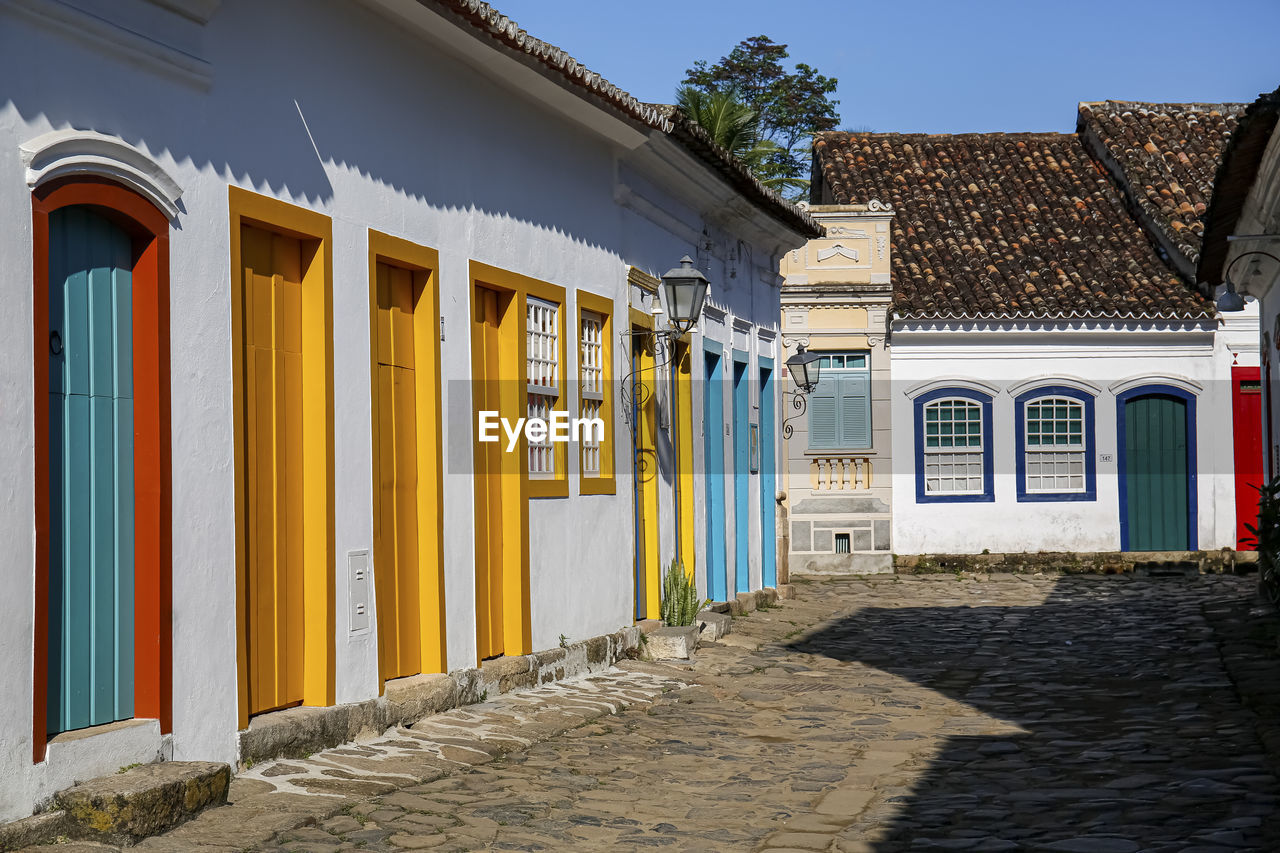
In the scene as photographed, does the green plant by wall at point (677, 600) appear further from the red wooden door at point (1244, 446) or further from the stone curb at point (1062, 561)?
the red wooden door at point (1244, 446)

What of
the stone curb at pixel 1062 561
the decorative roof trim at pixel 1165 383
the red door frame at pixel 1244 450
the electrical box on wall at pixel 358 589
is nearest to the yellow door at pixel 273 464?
the electrical box on wall at pixel 358 589

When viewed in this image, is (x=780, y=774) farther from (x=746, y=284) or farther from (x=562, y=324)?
(x=746, y=284)

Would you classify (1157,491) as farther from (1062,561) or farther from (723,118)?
(723,118)

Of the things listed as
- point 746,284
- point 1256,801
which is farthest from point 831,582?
point 1256,801

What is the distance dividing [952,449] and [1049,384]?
179 centimetres

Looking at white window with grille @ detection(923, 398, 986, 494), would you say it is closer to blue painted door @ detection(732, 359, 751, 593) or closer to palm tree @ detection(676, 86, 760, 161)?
palm tree @ detection(676, 86, 760, 161)

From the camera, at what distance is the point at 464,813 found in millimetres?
6094

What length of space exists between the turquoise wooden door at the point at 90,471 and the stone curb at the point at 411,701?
0.92m

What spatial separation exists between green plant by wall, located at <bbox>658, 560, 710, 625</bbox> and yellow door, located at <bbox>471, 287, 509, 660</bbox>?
3.15m

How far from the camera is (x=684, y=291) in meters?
11.5

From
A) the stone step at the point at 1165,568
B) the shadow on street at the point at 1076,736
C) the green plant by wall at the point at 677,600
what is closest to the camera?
the shadow on street at the point at 1076,736

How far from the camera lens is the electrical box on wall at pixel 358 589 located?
7352mm

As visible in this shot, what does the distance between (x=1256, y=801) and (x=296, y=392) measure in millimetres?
4681

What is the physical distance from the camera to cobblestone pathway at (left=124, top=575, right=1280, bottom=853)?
5789 millimetres
